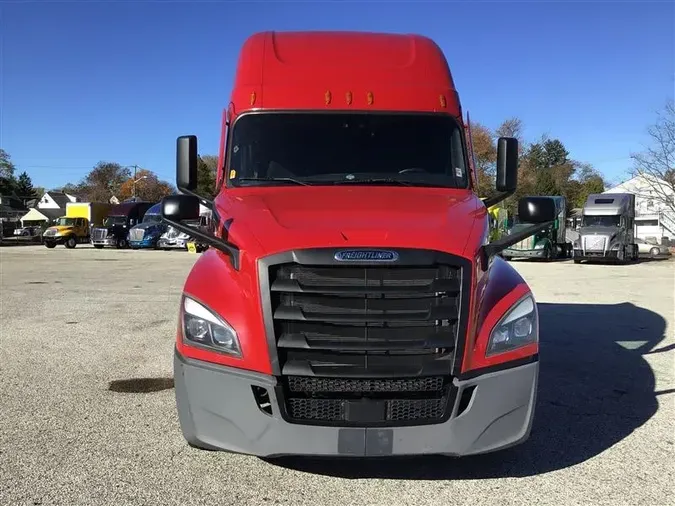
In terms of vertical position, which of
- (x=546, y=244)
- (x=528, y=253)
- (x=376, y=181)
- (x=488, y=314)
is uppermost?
(x=376, y=181)

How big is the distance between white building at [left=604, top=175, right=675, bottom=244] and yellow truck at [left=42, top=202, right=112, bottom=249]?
41.2 m

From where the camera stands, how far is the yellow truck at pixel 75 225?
44781 millimetres

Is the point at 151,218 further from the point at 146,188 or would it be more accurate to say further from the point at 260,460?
the point at 146,188

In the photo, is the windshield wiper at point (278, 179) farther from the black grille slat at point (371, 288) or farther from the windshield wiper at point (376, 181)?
the black grille slat at point (371, 288)

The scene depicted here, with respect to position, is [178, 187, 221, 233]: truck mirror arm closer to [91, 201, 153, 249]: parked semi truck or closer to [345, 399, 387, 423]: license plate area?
[345, 399, 387, 423]: license plate area

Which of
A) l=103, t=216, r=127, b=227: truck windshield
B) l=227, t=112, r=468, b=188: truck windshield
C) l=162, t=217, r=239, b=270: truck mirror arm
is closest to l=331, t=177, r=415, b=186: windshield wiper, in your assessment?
l=227, t=112, r=468, b=188: truck windshield

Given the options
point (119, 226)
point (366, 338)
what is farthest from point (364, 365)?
point (119, 226)

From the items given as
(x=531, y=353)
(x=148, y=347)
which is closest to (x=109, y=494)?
(x=531, y=353)

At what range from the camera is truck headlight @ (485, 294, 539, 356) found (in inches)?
134

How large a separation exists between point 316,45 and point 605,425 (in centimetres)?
424

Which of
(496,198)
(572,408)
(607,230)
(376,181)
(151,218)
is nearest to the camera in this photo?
(376,181)

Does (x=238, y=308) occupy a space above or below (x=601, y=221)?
above

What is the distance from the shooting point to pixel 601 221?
101 feet

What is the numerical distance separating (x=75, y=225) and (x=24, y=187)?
7071 cm
